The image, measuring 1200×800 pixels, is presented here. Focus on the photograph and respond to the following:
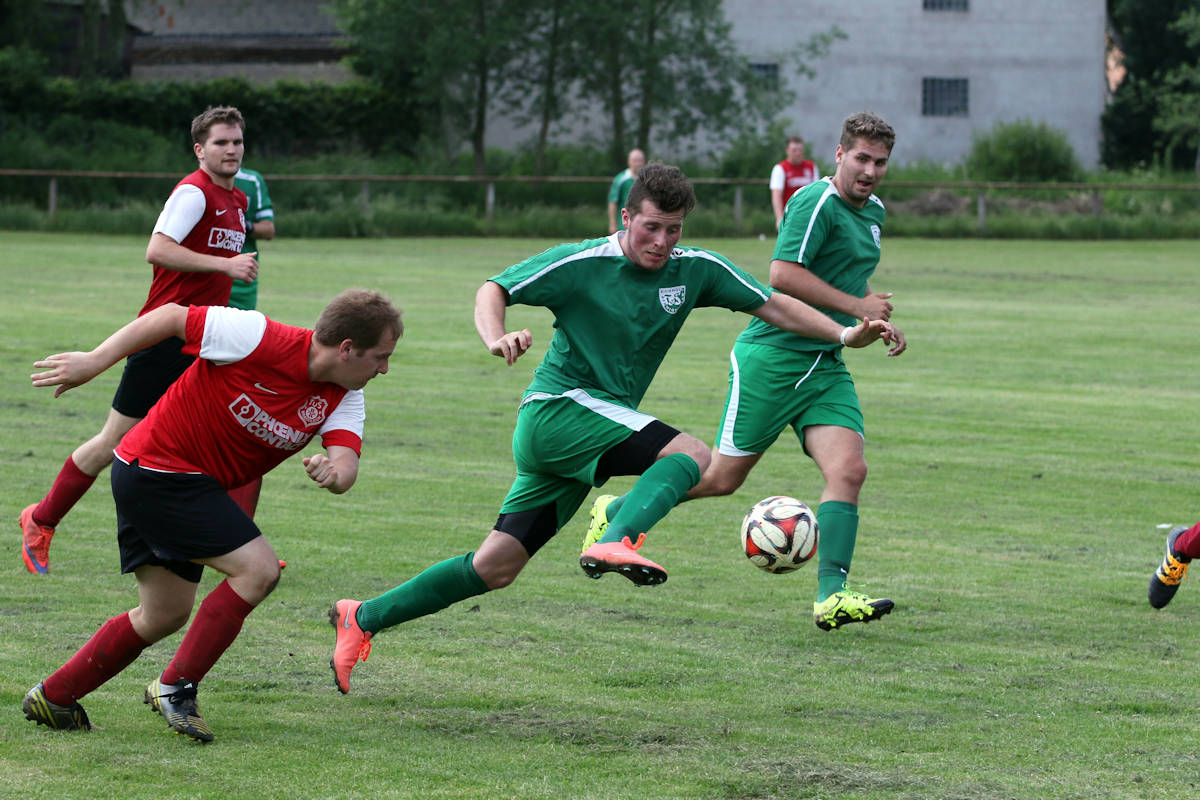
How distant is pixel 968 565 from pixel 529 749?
3.44 m

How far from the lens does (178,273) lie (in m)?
7.32

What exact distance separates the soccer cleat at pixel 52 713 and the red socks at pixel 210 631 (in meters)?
0.30

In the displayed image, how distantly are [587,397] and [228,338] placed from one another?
1.32m

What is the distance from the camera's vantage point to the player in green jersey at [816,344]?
6648 millimetres

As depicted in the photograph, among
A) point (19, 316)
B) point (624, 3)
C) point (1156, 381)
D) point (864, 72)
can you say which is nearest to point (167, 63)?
point (624, 3)

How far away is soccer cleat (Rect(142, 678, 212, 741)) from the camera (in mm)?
4609

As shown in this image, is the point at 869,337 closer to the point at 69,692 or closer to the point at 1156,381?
the point at 69,692

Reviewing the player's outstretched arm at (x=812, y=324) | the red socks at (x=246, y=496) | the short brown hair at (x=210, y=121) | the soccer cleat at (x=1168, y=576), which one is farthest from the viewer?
the short brown hair at (x=210, y=121)

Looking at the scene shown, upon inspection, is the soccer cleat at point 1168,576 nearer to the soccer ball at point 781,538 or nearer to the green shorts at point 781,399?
the green shorts at point 781,399

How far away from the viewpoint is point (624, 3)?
4038cm

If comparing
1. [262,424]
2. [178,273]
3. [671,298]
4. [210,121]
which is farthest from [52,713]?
[210,121]

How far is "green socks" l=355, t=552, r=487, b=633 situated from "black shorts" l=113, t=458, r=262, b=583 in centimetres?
75

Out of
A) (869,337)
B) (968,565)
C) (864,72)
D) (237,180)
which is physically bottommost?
(968,565)

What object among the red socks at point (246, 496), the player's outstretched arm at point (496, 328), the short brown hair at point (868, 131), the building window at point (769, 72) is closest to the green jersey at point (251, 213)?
the red socks at point (246, 496)
